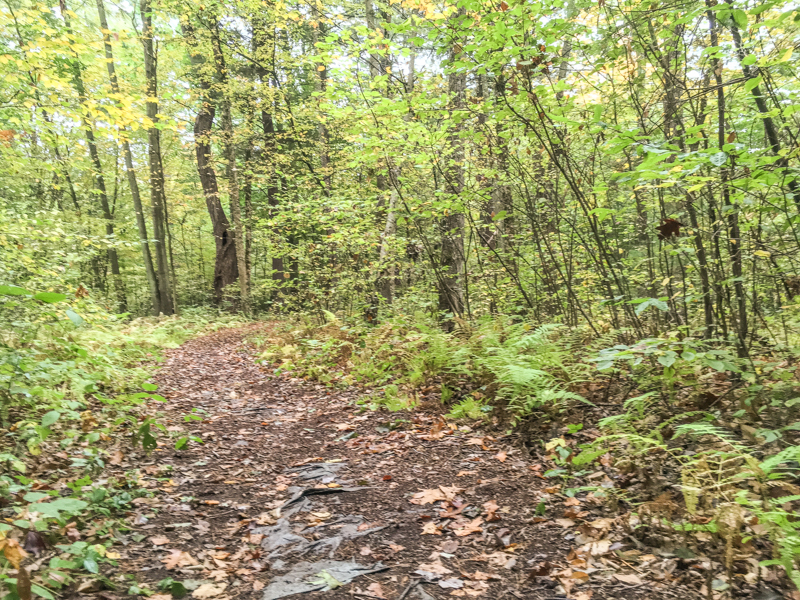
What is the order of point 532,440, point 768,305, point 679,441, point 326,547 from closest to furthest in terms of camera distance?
point 326,547, point 679,441, point 532,440, point 768,305

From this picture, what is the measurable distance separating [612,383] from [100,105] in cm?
852

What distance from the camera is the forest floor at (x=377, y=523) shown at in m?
2.82

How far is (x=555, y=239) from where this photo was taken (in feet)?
24.7

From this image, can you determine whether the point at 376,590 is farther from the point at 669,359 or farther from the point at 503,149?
the point at 503,149

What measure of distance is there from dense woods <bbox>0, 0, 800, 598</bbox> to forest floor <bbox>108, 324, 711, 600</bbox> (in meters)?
0.49

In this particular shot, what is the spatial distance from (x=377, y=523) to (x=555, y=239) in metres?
5.59

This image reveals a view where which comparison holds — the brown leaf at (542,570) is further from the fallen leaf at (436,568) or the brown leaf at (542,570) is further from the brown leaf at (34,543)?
the brown leaf at (34,543)

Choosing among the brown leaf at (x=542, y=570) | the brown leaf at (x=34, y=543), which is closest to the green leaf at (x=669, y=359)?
the brown leaf at (x=542, y=570)

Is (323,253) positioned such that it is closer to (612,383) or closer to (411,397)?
(411,397)

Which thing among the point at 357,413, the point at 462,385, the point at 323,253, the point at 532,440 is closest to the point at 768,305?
the point at 532,440

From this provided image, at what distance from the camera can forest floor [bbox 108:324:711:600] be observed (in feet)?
9.24

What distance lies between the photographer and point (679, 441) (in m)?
3.90

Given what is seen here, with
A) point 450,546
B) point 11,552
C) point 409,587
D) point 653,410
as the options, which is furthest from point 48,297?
point 653,410

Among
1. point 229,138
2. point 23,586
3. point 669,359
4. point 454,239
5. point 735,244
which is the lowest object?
point 23,586
